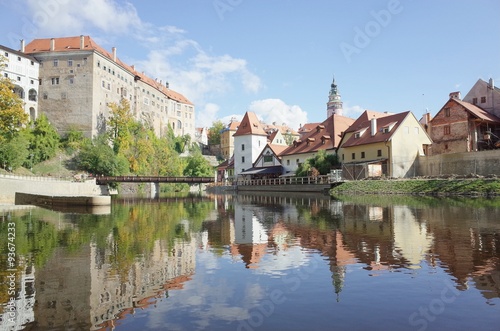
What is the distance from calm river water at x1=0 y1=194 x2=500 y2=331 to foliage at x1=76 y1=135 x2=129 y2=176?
5719 cm

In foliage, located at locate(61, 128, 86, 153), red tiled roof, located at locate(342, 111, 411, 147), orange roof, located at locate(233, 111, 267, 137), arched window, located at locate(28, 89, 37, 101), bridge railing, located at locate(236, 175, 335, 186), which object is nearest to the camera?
red tiled roof, located at locate(342, 111, 411, 147)

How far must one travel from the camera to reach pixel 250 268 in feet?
32.5

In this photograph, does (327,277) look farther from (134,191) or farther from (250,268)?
(134,191)

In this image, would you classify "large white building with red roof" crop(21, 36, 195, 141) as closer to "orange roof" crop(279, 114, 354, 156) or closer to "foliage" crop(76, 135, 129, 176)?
"foliage" crop(76, 135, 129, 176)

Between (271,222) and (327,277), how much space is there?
439 inches

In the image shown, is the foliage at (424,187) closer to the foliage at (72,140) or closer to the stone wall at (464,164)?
the stone wall at (464,164)

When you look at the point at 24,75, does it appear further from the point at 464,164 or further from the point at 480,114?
the point at 480,114

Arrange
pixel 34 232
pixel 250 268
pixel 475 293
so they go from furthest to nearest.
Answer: pixel 34 232, pixel 250 268, pixel 475 293

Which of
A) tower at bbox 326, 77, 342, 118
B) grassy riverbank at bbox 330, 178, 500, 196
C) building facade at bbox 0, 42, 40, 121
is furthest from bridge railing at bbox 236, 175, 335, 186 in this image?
tower at bbox 326, 77, 342, 118

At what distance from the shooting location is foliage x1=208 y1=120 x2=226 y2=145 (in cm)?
13850

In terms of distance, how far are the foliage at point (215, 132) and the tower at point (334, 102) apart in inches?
1653

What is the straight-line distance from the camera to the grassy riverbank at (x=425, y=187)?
117 ft

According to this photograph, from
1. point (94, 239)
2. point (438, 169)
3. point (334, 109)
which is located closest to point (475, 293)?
point (94, 239)

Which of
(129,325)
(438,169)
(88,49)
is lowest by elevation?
(129,325)
